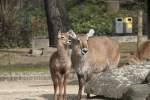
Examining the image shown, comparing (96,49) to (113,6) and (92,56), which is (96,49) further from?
(113,6)

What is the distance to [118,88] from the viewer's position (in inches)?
468

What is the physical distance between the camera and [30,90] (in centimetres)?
1488

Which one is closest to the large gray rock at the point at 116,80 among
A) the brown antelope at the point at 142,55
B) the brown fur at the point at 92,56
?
the brown fur at the point at 92,56

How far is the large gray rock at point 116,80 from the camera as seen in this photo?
39.2 ft

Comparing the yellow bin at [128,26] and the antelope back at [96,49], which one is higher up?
the antelope back at [96,49]

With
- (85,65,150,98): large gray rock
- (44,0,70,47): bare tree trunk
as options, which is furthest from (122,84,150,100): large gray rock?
(44,0,70,47): bare tree trunk

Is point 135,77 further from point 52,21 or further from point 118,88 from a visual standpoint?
point 52,21

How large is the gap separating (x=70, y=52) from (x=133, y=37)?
52.5ft

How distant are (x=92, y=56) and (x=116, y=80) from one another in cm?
121

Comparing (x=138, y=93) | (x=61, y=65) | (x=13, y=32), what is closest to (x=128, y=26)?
(x=13, y=32)

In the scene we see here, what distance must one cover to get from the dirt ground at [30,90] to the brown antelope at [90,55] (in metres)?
0.65

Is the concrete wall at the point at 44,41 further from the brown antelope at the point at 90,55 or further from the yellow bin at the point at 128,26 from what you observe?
the brown antelope at the point at 90,55

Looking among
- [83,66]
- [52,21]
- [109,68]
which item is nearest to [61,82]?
[83,66]

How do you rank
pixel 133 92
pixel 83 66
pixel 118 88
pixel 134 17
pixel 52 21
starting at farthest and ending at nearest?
1. pixel 134 17
2. pixel 52 21
3. pixel 83 66
4. pixel 118 88
5. pixel 133 92
